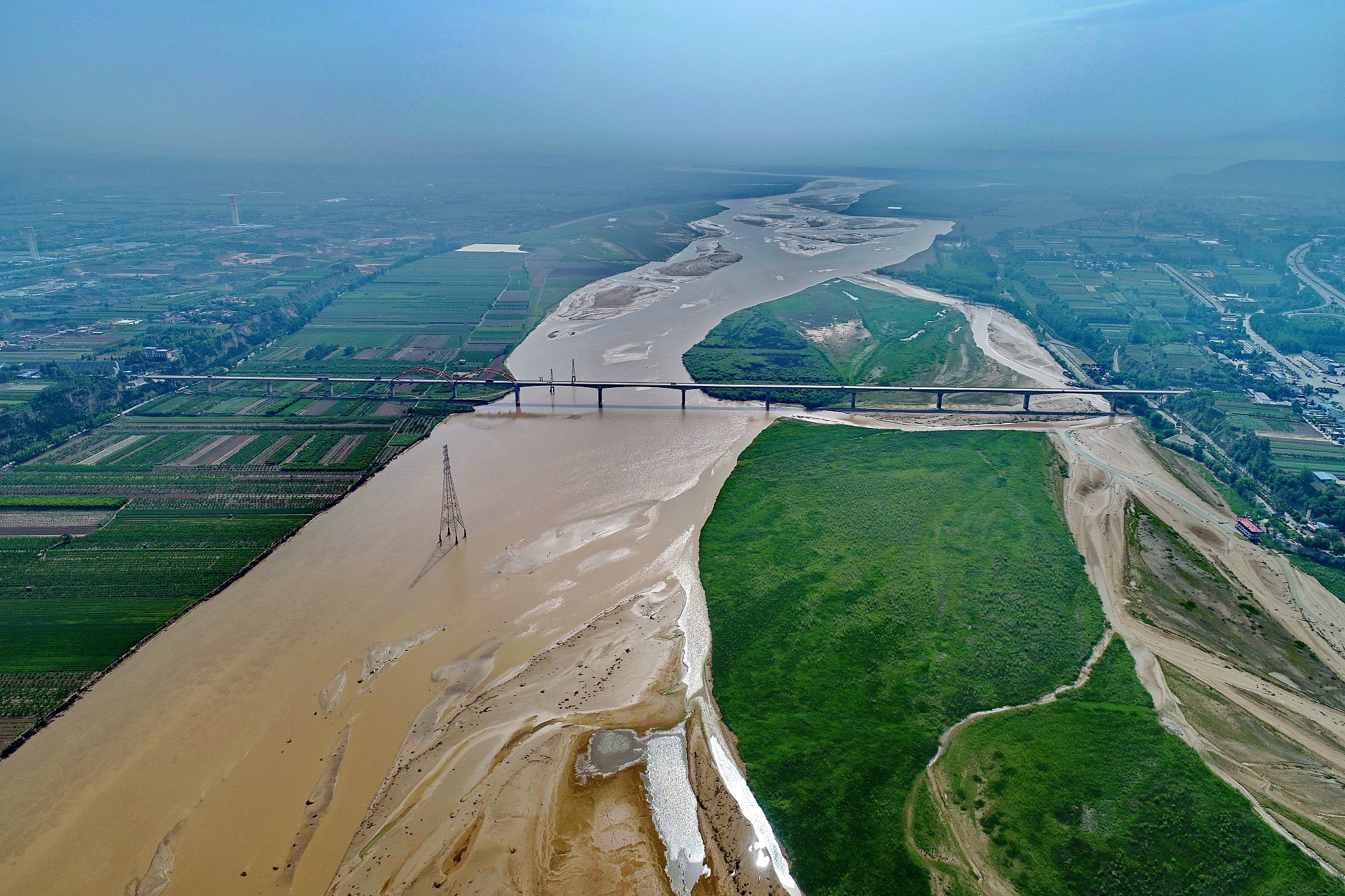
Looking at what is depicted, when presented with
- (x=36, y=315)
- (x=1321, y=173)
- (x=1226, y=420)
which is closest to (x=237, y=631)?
(x=1226, y=420)

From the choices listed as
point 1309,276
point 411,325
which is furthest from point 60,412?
point 1309,276

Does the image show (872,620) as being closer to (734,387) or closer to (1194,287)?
(734,387)

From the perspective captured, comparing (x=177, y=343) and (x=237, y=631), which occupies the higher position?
(x=177, y=343)

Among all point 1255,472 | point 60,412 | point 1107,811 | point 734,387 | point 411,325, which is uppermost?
point 411,325

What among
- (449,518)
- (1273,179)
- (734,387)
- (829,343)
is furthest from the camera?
(1273,179)

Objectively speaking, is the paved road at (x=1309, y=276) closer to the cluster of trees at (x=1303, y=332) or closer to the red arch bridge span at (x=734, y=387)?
the cluster of trees at (x=1303, y=332)

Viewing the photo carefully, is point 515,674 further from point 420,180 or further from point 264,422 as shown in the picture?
point 420,180

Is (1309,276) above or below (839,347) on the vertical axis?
above
